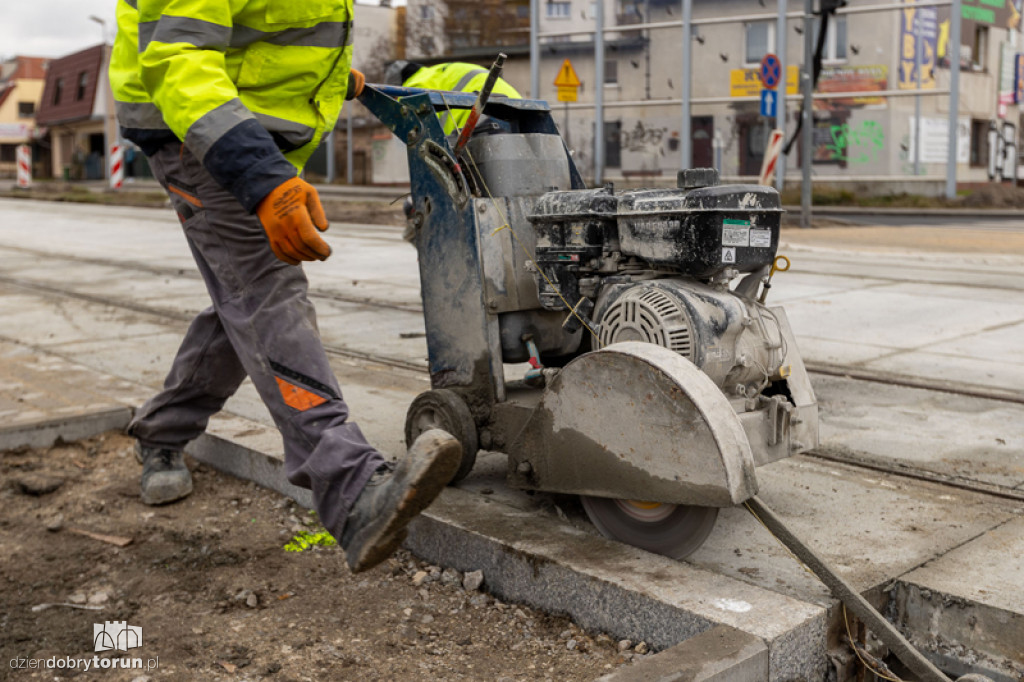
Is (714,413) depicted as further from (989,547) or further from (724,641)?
(989,547)

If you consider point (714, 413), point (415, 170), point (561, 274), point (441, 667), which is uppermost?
point (415, 170)

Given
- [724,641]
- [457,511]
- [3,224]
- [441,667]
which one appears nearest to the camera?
[724,641]

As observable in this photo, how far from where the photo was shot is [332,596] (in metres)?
3.04

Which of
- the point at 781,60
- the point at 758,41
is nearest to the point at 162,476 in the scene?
the point at 781,60

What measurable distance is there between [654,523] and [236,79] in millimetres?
1668

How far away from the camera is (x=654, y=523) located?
9.93ft

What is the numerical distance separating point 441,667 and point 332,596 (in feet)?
1.77

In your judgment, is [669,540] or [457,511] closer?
[669,540]

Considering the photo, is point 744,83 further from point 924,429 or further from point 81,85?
point 81,85

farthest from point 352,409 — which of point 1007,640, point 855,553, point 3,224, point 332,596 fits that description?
point 3,224

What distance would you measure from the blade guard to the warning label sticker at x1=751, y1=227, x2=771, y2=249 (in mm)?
485

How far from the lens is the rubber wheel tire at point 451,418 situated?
3.51 m

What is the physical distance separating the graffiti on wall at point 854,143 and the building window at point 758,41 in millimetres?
2306

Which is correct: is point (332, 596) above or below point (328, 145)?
below
